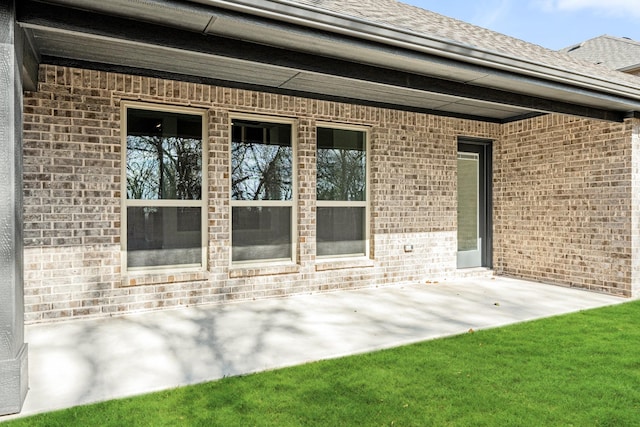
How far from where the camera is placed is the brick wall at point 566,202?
6215 millimetres

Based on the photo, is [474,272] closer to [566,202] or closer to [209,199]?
[566,202]

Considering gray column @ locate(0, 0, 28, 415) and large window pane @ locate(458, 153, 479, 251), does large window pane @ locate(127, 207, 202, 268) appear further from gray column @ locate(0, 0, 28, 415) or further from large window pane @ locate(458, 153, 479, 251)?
large window pane @ locate(458, 153, 479, 251)

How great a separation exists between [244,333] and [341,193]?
2.94m

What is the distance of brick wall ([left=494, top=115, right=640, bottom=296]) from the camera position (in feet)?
20.4

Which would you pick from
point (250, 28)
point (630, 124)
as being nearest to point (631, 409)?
point (250, 28)

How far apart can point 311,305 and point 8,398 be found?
132 inches

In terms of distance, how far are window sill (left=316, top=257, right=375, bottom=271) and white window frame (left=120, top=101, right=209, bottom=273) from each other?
1.66 meters

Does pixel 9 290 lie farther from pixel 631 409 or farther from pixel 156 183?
pixel 631 409

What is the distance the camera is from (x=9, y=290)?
2.78 metres

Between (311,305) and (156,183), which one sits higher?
(156,183)

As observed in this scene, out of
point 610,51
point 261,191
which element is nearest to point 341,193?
point 261,191

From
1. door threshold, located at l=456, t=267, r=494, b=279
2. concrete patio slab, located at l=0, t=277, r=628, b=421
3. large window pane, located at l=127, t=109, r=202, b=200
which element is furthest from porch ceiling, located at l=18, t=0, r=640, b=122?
door threshold, located at l=456, t=267, r=494, b=279

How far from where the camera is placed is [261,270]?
586cm

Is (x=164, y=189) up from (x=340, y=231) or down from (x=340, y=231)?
up
